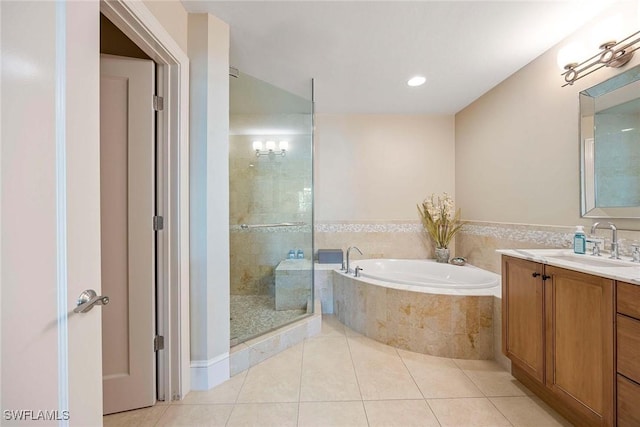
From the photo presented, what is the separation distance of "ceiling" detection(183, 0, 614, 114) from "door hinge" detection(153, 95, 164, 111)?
613 mm

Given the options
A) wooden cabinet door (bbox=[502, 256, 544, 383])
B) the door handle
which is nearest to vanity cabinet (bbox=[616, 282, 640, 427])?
wooden cabinet door (bbox=[502, 256, 544, 383])

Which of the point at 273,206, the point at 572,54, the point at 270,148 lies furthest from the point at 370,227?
the point at 572,54

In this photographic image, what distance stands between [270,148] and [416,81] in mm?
1633

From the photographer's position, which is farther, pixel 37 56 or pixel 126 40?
pixel 126 40

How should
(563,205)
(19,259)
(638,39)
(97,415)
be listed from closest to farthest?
(19,259) < (97,415) < (638,39) < (563,205)

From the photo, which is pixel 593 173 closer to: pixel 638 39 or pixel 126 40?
pixel 638 39

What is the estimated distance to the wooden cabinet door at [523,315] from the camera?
1479 mm

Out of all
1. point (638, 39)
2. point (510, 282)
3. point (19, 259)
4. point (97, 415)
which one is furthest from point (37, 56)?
point (638, 39)

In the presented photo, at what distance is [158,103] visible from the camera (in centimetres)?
152

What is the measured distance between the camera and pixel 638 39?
1.39 metres

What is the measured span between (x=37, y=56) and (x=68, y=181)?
1.02ft

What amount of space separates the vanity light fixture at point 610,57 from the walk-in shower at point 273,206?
210cm

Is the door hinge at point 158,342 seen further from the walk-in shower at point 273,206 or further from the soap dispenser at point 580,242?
the soap dispenser at point 580,242

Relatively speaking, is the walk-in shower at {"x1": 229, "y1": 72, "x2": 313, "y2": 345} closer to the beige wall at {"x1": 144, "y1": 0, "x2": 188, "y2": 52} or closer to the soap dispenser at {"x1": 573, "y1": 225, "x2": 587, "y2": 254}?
the beige wall at {"x1": 144, "y1": 0, "x2": 188, "y2": 52}
